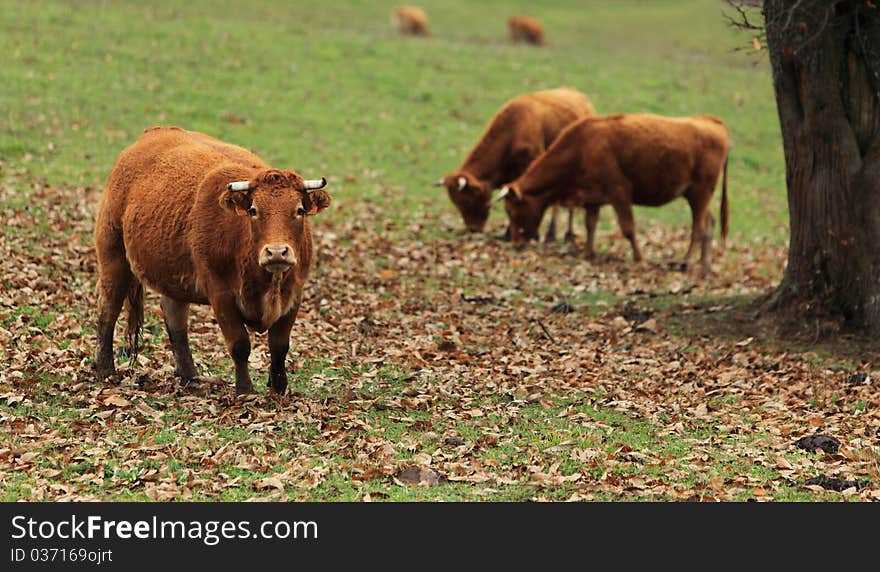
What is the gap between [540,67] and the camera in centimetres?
3484

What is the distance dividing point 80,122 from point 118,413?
13949mm

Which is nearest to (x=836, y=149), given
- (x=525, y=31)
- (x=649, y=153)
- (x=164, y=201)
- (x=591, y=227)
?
(x=649, y=153)

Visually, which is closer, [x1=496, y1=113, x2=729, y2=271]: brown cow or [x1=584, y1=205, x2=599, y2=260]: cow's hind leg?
[x1=496, y1=113, x2=729, y2=271]: brown cow

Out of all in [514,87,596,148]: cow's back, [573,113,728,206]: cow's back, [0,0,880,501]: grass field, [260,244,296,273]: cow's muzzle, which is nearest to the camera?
[0,0,880,501]: grass field

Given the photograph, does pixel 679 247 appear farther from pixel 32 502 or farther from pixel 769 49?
pixel 32 502

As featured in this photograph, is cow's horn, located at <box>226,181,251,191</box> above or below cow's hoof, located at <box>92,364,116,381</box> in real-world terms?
above

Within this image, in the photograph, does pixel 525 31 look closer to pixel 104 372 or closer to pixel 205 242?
pixel 104 372

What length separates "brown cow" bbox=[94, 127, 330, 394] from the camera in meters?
9.89

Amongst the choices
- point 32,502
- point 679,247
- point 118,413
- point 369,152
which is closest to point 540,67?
point 369,152

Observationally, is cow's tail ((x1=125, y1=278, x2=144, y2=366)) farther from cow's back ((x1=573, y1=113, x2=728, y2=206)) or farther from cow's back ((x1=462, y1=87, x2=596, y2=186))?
cow's back ((x1=462, y1=87, x2=596, y2=186))

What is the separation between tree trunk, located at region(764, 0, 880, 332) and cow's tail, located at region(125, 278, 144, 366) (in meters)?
7.43

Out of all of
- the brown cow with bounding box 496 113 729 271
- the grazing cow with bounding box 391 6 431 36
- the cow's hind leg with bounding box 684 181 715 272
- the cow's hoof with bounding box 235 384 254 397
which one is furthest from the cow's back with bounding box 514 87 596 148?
the grazing cow with bounding box 391 6 431 36

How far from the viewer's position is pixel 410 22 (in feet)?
145
